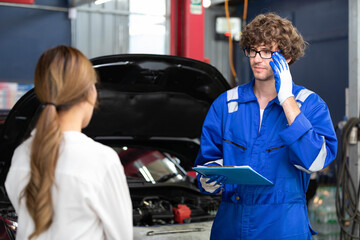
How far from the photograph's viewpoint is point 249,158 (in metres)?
2.22

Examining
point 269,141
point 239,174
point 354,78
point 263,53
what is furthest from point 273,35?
point 354,78

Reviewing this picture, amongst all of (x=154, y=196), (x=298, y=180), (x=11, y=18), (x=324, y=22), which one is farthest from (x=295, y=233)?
(x=11, y=18)

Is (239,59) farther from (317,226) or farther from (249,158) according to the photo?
(249,158)

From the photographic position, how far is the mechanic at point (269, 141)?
2137 mm

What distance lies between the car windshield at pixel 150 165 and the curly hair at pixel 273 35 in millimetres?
1400

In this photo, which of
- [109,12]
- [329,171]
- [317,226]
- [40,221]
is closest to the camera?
[40,221]

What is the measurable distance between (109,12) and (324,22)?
348cm

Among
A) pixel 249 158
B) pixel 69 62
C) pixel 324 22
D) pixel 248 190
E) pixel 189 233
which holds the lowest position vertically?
pixel 189 233

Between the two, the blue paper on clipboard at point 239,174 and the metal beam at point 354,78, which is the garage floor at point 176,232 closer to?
the blue paper on clipboard at point 239,174

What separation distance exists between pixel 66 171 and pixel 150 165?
2153 mm

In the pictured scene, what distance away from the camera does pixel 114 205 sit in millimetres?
1450

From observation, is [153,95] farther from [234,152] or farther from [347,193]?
[347,193]

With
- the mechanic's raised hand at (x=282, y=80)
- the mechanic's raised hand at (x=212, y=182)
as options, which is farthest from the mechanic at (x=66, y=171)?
the mechanic's raised hand at (x=282, y=80)

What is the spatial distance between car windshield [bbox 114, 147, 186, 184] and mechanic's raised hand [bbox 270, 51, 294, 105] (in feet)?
4.98
